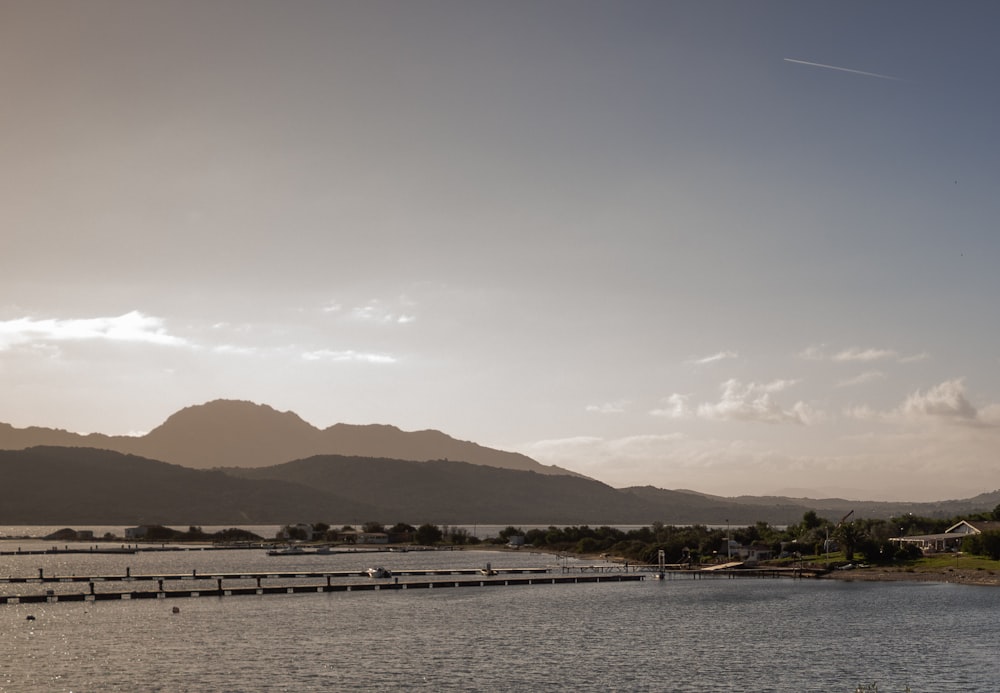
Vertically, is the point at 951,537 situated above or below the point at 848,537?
below

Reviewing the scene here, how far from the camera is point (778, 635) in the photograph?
94125 mm

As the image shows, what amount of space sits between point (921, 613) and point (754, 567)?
6651cm

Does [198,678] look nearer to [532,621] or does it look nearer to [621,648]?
[621,648]

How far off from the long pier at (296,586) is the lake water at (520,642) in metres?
3.16

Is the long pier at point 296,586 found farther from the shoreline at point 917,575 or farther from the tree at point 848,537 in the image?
the tree at point 848,537

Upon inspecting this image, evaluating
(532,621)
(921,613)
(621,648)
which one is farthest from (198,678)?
(921,613)

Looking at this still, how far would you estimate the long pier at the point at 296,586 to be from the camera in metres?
132

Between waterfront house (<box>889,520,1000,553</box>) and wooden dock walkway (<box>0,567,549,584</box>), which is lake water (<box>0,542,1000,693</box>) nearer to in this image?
wooden dock walkway (<box>0,567,549,584</box>)

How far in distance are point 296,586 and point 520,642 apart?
212ft

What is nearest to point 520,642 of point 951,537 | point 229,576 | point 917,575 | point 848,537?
point 229,576

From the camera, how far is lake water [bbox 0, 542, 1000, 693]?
237ft

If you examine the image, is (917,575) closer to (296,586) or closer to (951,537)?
(951,537)

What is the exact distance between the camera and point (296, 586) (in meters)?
146

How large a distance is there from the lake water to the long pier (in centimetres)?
316
